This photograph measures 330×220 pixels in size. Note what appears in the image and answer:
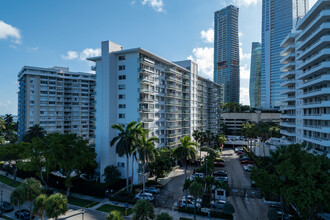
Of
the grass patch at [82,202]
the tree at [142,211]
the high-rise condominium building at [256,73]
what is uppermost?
the high-rise condominium building at [256,73]

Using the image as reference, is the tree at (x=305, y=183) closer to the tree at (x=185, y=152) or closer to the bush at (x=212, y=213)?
the bush at (x=212, y=213)

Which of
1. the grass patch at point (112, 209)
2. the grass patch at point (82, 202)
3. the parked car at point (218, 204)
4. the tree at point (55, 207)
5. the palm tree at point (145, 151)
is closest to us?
the tree at point (55, 207)

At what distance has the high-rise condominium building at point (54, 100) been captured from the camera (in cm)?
9069

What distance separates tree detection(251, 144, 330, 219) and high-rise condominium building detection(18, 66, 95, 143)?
74619 mm

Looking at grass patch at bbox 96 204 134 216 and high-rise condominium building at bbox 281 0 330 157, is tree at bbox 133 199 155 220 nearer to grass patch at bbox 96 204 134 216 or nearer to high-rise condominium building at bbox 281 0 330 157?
grass patch at bbox 96 204 134 216

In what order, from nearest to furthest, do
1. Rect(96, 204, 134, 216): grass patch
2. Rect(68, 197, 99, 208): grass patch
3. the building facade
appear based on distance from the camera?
Rect(96, 204, 134, 216): grass patch, Rect(68, 197, 99, 208): grass patch, the building facade

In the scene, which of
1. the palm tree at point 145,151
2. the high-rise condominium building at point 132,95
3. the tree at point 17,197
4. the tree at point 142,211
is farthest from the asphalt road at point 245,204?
the tree at point 17,197

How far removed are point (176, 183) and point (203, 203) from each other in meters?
12.5

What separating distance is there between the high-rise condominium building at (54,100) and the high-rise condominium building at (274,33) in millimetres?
129074

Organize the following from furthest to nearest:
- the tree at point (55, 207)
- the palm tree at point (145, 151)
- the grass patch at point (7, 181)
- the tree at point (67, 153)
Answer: the grass patch at point (7, 181), the tree at point (67, 153), the palm tree at point (145, 151), the tree at point (55, 207)

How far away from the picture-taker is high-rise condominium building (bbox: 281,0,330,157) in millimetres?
A: 41000

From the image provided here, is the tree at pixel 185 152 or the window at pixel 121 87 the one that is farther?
the window at pixel 121 87

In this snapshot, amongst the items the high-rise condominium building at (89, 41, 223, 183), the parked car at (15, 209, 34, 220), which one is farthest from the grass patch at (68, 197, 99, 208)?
the high-rise condominium building at (89, 41, 223, 183)

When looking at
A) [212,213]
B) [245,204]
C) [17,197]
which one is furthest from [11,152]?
[245,204]
